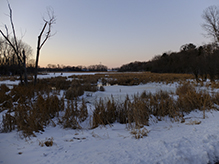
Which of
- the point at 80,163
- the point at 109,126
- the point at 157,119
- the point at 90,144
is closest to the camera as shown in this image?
the point at 80,163

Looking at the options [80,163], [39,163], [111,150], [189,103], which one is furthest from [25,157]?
[189,103]

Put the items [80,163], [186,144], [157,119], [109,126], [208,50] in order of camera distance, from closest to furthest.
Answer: [80,163] < [186,144] < [109,126] < [157,119] < [208,50]

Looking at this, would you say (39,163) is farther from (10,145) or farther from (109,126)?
(109,126)

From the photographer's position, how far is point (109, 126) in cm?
398

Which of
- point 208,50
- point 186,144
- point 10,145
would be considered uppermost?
point 208,50

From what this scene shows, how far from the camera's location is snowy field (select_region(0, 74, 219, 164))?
7.66 feet

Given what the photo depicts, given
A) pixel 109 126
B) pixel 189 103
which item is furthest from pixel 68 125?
pixel 189 103

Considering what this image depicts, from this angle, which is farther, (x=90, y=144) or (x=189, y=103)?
(x=189, y=103)

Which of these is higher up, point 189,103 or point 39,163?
point 189,103

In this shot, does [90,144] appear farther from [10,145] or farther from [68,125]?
[10,145]

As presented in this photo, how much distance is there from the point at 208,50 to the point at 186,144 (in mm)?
14603

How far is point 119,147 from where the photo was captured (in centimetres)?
269

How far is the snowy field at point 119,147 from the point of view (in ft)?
7.66

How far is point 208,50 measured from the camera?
45.6 ft
